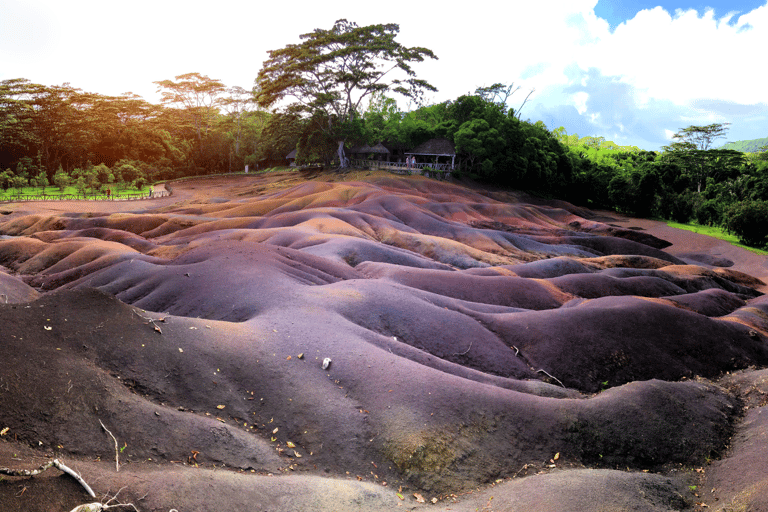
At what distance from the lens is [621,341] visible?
17.2m

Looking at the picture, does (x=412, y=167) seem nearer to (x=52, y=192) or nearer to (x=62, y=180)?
(x=62, y=180)

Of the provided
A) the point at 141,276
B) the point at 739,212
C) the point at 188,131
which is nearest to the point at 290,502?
the point at 141,276

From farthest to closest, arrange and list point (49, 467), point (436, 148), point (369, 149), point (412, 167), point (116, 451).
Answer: point (369, 149) → point (436, 148) → point (412, 167) → point (116, 451) → point (49, 467)

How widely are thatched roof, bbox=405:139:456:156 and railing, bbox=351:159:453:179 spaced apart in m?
1.70

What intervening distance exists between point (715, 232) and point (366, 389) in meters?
54.5

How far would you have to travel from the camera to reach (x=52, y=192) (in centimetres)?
5538

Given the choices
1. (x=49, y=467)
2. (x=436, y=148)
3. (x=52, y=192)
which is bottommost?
(x=49, y=467)

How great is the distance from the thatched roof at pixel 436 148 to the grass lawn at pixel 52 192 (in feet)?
129

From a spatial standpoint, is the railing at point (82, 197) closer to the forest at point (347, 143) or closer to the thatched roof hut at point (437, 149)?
the forest at point (347, 143)

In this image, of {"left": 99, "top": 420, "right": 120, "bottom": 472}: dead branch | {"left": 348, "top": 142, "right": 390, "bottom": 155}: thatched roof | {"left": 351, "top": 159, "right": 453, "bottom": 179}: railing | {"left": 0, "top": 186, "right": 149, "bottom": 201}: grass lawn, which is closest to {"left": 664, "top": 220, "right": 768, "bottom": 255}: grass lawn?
{"left": 351, "top": 159, "right": 453, "bottom": 179}: railing

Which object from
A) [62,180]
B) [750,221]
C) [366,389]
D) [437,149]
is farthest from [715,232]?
[62,180]

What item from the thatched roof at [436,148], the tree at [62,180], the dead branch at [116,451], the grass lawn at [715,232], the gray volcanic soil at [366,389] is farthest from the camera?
the thatched roof at [436,148]

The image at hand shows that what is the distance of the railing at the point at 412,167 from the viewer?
5961 centimetres

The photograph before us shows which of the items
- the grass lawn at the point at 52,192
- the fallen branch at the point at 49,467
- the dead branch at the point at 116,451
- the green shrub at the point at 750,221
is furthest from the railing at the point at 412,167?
the fallen branch at the point at 49,467
